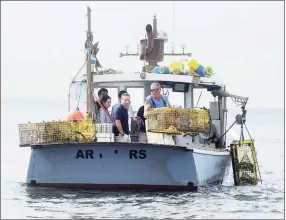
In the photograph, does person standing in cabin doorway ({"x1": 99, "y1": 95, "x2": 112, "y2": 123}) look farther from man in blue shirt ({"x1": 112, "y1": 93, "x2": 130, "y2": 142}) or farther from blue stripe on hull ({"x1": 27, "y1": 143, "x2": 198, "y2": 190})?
blue stripe on hull ({"x1": 27, "y1": 143, "x2": 198, "y2": 190})

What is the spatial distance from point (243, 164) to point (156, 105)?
3701 millimetres

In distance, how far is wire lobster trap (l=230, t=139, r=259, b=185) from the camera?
22.3 metres

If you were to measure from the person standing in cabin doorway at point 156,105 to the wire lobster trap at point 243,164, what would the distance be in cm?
300

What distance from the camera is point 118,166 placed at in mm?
18797

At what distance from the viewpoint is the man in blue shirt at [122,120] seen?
19094mm

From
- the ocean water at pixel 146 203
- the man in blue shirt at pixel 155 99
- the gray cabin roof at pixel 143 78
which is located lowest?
the ocean water at pixel 146 203

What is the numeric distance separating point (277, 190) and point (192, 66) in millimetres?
3482

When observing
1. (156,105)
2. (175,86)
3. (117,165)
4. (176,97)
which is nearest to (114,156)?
(117,165)

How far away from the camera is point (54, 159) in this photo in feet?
62.4

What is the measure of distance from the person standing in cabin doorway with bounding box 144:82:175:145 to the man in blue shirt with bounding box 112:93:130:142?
418mm

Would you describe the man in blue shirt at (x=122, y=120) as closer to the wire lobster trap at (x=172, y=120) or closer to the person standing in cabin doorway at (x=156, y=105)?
the person standing in cabin doorway at (x=156, y=105)

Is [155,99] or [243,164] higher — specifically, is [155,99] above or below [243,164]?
above

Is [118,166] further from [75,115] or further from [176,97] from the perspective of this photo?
[176,97]

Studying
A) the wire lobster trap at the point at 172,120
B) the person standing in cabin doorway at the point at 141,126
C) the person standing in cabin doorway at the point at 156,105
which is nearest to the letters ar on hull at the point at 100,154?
the person standing in cabin doorway at the point at 156,105
